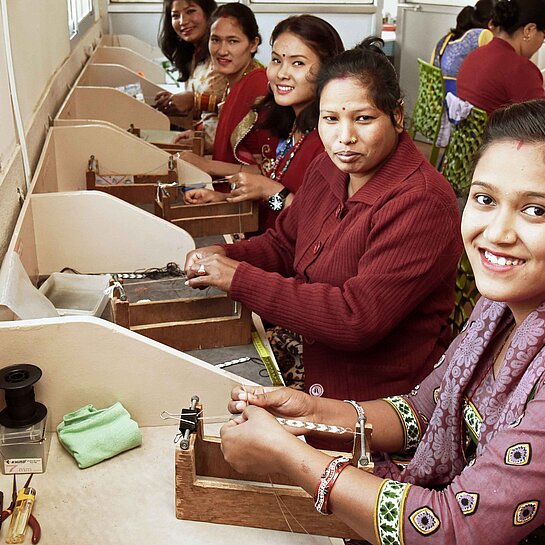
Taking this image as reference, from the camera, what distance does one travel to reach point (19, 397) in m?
1.19

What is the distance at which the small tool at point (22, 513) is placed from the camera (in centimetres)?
105

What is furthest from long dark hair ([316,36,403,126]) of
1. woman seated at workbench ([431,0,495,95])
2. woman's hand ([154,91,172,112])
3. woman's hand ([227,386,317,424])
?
woman seated at workbench ([431,0,495,95])

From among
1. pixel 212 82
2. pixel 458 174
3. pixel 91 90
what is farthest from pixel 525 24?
pixel 91 90

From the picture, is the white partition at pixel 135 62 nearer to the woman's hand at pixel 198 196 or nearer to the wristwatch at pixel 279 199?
the woman's hand at pixel 198 196

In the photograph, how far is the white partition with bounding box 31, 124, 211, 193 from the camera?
2576 millimetres

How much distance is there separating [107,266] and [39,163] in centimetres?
39

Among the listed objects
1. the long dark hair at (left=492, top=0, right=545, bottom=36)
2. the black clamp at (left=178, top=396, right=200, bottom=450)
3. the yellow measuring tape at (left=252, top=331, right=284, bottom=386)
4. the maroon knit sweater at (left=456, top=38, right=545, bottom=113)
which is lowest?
the yellow measuring tape at (left=252, top=331, right=284, bottom=386)

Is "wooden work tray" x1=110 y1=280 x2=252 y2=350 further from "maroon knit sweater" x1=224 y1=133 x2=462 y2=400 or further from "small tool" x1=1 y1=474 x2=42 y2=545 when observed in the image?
"small tool" x1=1 y1=474 x2=42 y2=545

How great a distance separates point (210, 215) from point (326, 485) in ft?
4.80

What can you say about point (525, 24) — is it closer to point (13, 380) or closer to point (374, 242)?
point (374, 242)

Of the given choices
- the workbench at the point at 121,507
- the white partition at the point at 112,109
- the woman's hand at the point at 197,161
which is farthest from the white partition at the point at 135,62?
the workbench at the point at 121,507

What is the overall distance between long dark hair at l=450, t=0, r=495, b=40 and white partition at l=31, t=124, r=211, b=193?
2704 millimetres

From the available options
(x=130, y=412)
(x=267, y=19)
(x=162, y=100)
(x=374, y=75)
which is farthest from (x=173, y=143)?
(x=267, y=19)

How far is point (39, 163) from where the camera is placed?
2182 millimetres
